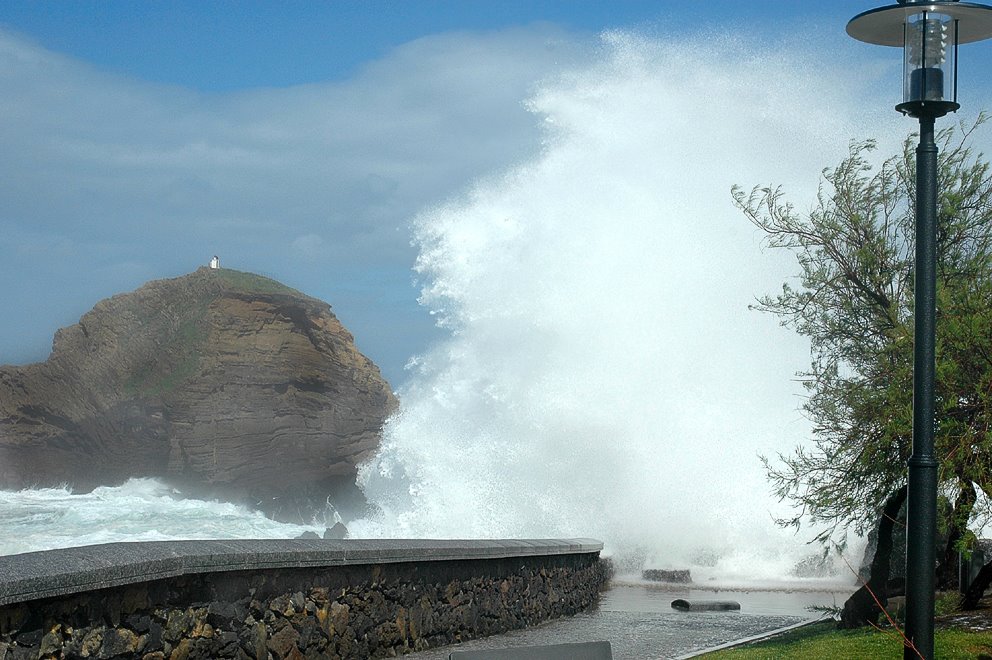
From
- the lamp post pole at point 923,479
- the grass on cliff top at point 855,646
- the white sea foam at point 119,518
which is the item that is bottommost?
the white sea foam at point 119,518

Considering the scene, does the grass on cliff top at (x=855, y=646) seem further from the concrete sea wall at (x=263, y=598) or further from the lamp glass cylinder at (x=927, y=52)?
the lamp glass cylinder at (x=927, y=52)

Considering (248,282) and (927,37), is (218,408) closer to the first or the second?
(248,282)

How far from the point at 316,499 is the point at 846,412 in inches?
2156

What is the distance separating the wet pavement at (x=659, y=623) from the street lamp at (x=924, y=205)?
325 centimetres

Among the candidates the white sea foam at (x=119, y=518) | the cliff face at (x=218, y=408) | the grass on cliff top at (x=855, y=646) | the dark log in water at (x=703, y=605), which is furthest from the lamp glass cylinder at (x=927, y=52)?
the cliff face at (x=218, y=408)

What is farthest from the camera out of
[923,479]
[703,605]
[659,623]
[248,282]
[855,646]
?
[248,282]

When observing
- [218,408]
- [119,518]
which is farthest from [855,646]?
[218,408]

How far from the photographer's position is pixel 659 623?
42.7 feet

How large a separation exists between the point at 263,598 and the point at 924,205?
5078 millimetres

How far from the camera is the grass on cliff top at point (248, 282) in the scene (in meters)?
74.7

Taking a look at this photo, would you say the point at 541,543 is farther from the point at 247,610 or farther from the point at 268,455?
the point at 268,455

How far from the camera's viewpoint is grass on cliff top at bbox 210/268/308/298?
74.7 metres

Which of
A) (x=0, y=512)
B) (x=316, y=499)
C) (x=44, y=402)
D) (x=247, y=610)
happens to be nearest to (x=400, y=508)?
(x=316, y=499)

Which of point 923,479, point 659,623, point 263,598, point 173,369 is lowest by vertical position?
point 659,623
